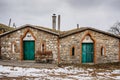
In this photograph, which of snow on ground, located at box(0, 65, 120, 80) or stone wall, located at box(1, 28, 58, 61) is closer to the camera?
snow on ground, located at box(0, 65, 120, 80)

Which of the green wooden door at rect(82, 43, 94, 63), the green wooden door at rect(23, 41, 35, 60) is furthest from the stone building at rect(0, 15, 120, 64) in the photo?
the green wooden door at rect(23, 41, 35, 60)

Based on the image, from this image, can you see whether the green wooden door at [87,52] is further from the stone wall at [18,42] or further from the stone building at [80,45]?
the stone wall at [18,42]

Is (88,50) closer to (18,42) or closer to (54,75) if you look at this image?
(18,42)

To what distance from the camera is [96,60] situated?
2208cm

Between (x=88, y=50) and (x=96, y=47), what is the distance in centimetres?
94

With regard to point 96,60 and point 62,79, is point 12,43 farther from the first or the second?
point 62,79

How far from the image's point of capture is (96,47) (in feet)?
72.4

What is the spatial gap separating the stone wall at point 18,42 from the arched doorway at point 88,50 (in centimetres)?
292

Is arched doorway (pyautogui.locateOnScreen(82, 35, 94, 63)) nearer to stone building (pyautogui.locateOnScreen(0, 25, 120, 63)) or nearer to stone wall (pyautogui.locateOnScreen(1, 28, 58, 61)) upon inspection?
stone building (pyautogui.locateOnScreen(0, 25, 120, 63))

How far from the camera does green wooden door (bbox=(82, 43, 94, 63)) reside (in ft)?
73.5

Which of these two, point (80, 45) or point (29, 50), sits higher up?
point (80, 45)

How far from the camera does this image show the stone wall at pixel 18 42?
22.2 m

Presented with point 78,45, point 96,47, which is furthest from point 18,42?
point 96,47

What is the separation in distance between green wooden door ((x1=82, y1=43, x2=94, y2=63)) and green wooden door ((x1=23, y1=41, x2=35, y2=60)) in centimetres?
538
